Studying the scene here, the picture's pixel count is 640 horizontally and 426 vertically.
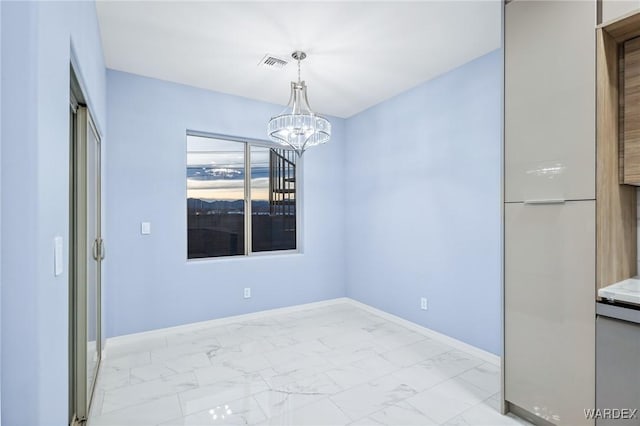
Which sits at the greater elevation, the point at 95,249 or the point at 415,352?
the point at 95,249

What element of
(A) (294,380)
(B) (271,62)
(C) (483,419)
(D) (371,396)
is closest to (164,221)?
(B) (271,62)

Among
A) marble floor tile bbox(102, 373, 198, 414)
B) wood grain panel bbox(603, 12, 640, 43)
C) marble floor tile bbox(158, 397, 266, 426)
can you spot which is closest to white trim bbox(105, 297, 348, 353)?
marble floor tile bbox(102, 373, 198, 414)

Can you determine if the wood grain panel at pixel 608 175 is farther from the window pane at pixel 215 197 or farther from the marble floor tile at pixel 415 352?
the window pane at pixel 215 197


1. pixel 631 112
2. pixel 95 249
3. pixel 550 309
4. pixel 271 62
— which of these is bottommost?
pixel 550 309

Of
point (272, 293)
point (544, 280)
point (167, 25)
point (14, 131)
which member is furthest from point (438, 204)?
point (14, 131)

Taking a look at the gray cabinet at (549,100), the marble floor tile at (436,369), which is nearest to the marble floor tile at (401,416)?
the marble floor tile at (436,369)

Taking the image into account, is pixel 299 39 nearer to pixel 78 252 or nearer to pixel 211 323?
pixel 78 252

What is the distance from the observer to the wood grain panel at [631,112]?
1.73 metres

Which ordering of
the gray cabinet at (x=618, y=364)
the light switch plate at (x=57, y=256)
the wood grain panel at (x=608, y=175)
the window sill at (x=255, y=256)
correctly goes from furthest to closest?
the window sill at (x=255, y=256) < the wood grain panel at (x=608, y=175) < the gray cabinet at (x=618, y=364) < the light switch plate at (x=57, y=256)

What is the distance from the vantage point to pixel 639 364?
1.54 meters

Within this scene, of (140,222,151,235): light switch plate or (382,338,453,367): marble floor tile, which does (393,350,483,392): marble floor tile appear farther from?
(140,222,151,235): light switch plate

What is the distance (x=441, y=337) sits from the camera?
11.0 ft

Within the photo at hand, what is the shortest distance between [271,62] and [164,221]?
202cm

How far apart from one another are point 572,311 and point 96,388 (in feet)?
10.6
